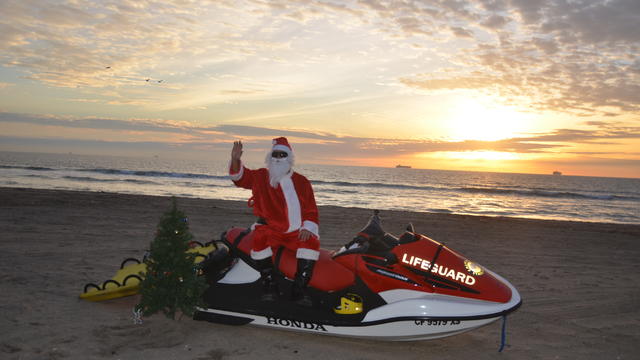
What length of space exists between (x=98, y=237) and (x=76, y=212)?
5058 millimetres

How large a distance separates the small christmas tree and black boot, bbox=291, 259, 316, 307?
2.97 feet

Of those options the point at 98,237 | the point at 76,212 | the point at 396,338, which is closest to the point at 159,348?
the point at 396,338

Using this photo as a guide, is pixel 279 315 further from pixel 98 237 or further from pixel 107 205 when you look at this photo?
pixel 107 205

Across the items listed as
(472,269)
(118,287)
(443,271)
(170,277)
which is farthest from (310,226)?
(118,287)

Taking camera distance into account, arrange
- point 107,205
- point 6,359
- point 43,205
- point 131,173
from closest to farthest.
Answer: point 6,359 < point 43,205 < point 107,205 < point 131,173

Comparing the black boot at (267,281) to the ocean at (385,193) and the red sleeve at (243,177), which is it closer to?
the red sleeve at (243,177)

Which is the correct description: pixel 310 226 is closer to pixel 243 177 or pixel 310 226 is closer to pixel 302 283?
pixel 302 283

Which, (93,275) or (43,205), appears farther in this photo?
(43,205)

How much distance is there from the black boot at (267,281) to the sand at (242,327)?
435 mm

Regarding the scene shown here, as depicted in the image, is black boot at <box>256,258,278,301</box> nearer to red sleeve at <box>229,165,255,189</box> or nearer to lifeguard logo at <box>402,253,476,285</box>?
red sleeve at <box>229,165,255,189</box>

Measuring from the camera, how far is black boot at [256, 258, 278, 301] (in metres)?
4.38

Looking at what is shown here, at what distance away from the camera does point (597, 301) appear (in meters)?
6.38

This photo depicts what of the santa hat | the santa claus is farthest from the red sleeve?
the santa hat

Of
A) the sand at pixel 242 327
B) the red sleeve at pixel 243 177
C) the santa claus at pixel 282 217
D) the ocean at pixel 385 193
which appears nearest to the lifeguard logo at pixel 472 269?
the sand at pixel 242 327
